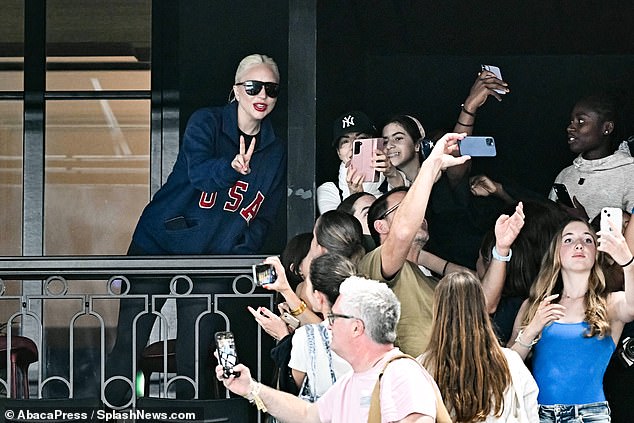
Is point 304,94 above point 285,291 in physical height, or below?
above

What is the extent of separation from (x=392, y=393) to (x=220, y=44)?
5.08 meters

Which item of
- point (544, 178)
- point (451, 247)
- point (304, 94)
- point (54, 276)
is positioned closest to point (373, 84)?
point (544, 178)

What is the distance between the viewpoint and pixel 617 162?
7707 mm

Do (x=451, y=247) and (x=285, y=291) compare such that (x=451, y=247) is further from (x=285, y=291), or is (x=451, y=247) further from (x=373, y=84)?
(x=373, y=84)

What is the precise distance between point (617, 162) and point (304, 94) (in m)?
1.80

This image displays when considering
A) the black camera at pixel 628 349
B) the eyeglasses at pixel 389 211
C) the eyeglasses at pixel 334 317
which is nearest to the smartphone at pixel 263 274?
the eyeglasses at pixel 389 211

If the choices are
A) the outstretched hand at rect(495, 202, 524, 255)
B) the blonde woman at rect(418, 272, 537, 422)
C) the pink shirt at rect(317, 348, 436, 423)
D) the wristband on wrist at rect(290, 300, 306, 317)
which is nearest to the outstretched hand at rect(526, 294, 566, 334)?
the outstretched hand at rect(495, 202, 524, 255)

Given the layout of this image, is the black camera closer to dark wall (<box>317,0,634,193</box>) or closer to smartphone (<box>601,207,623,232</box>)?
smartphone (<box>601,207,623,232</box>)

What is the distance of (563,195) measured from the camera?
7.66m

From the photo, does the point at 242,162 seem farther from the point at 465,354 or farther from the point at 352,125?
the point at 465,354

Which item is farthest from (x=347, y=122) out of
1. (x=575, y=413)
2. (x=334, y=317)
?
(x=334, y=317)

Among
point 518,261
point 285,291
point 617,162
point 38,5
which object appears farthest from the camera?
point 38,5

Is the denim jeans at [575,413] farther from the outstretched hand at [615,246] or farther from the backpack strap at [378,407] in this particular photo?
the backpack strap at [378,407]

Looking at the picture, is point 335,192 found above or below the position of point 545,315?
above
